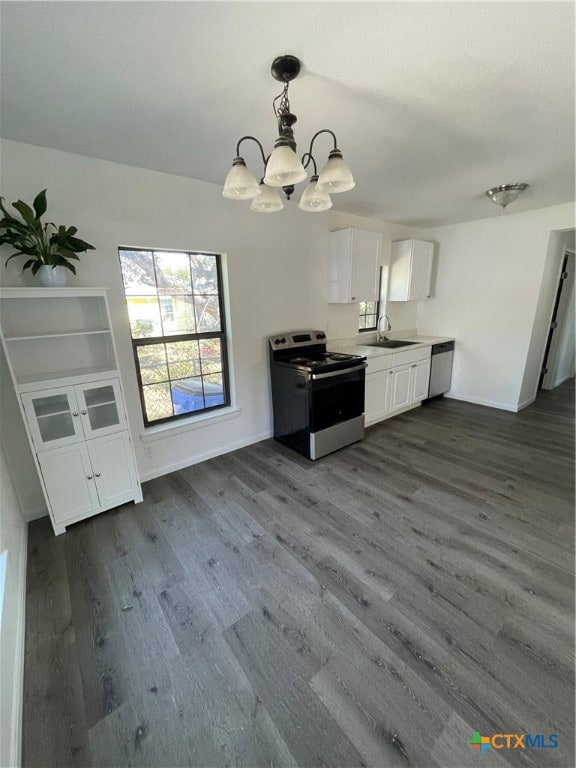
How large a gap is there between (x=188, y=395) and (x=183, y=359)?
1.15 feet

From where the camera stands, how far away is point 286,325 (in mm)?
3346

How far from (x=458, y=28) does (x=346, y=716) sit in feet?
8.58

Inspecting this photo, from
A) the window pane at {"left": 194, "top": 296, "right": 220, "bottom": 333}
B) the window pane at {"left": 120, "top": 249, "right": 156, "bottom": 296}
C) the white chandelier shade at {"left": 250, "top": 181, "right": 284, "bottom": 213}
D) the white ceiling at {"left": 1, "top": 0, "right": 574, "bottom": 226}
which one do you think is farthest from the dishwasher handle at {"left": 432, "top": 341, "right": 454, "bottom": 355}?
the window pane at {"left": 120, "top": 249, "right": 156, "bottom": 296}

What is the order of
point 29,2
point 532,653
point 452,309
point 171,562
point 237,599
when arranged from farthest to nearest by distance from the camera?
point 452,309
point 171,562
point 237,599
point 532,653
point 29,2

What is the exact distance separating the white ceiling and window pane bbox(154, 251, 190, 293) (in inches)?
24.6

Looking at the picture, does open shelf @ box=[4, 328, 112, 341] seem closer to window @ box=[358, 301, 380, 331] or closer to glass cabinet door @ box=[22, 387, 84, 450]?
glass cabinet door @ box=[22, 387, 84, 450]

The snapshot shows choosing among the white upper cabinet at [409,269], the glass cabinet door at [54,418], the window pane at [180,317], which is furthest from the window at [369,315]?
the glass cabinet door at [54,418]

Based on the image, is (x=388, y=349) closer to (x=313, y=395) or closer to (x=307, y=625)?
(x=313, y=395)

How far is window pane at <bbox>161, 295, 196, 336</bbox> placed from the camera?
266 centimetres

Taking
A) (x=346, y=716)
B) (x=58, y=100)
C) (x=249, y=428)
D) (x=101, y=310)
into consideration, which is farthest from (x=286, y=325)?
(x=346, y=716)

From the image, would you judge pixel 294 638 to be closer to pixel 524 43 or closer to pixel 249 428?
pixel 249 428

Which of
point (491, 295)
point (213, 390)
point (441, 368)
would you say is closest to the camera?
point (213, 390)

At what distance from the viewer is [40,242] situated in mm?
1876

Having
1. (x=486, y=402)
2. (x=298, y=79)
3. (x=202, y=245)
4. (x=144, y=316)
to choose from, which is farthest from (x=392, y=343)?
(x=298, y=79)
